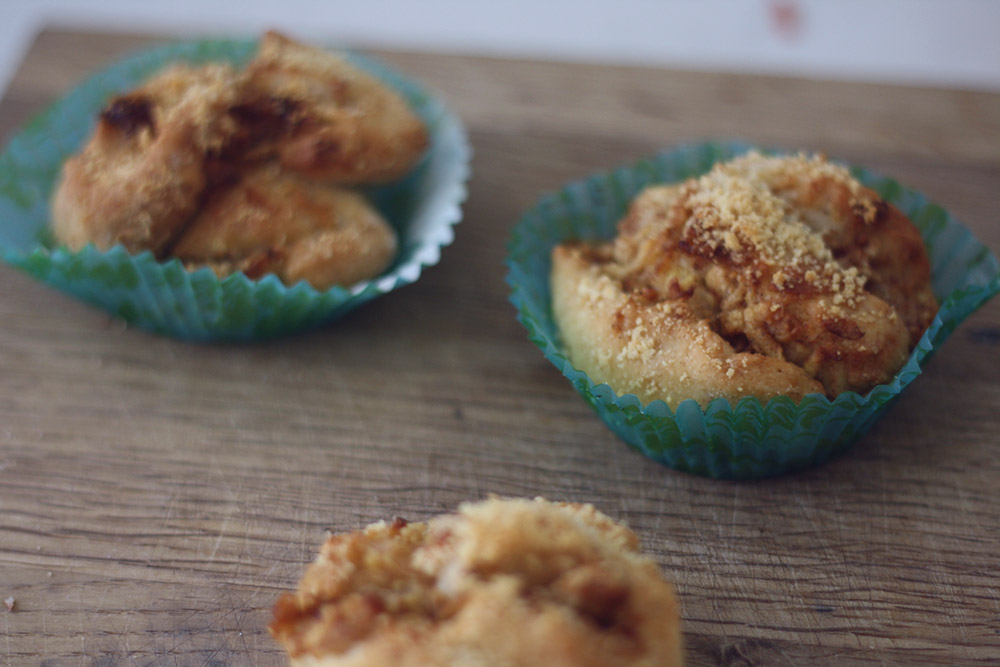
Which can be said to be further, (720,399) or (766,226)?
(766,226)

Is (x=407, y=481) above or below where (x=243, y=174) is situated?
below

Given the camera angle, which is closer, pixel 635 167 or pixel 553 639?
pixel 553 639

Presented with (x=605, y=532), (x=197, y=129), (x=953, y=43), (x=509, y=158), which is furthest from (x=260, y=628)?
(x=953, y=43)

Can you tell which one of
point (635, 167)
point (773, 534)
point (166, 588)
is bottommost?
point (166, 588)

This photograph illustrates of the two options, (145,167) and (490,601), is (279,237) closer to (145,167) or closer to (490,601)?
(145,167)

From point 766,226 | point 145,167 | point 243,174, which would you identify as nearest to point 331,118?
point 243,174

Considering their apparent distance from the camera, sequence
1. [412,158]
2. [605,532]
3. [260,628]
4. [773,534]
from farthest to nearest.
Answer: [412,158] < [773,534] < [260,628] < [605,532]

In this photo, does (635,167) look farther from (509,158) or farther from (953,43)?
(953,43)

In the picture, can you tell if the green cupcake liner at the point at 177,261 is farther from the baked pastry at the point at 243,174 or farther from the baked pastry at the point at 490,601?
the baked pastry at the point at 490,601
